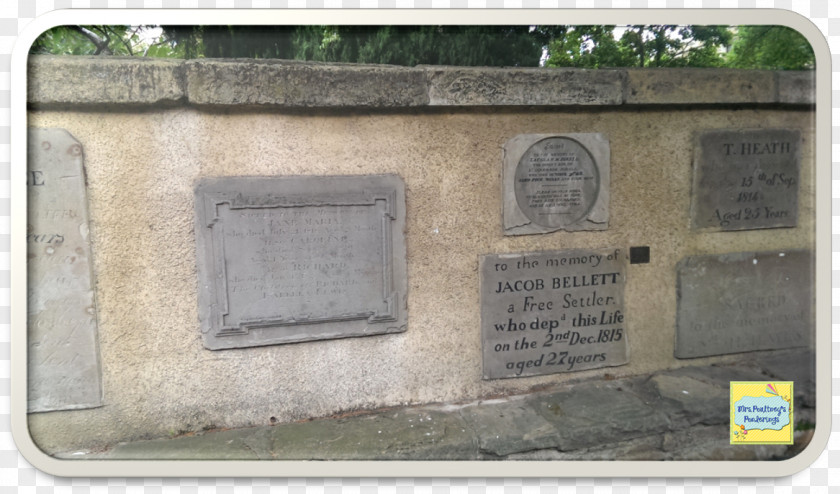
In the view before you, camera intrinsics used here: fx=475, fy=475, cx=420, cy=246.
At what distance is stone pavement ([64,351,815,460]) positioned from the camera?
1957mm

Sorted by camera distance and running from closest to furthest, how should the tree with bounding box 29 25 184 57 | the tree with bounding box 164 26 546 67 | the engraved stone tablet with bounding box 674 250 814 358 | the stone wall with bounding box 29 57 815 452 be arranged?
the tree with bounding box 29 25 184 57 < the tree with bounding box 164 26 546 67 < the stone wall with bounding box 29 57 815 452 < the engraved stone tablet with bounding box 674 250 814 358

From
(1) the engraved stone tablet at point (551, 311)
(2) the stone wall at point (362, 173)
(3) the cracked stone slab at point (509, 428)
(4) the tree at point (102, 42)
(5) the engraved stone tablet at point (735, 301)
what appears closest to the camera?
(4) the tree at point (102, 42)

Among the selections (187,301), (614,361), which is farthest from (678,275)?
(187,301)

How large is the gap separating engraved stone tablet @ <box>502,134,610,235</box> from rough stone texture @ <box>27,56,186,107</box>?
4.88 feet

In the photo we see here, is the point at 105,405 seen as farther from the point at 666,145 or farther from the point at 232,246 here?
the point at 666,145

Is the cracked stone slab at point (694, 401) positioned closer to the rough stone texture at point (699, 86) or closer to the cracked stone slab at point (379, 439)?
the cracked stone slab at point (379, 439)

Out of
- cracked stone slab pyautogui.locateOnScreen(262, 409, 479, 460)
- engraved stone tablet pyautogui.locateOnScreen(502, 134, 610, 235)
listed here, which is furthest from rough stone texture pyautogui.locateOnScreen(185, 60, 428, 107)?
cracked stone slab pyautogui.locateOnScreen(262, 409, 479, 460)

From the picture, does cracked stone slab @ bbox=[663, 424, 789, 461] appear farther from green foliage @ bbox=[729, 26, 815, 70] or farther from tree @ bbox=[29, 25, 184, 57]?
tree @ bbox=[29, 25, 184, 57]

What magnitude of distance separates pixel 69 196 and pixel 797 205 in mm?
3420

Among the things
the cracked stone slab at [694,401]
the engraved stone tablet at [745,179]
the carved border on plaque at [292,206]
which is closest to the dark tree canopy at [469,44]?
the engraved stone tablet at [745,179]

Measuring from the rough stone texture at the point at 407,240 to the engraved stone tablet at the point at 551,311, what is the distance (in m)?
0.06

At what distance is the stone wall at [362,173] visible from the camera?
1.94m

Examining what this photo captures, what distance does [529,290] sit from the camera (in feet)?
7.70

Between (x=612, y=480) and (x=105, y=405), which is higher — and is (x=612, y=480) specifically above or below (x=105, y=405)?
below
